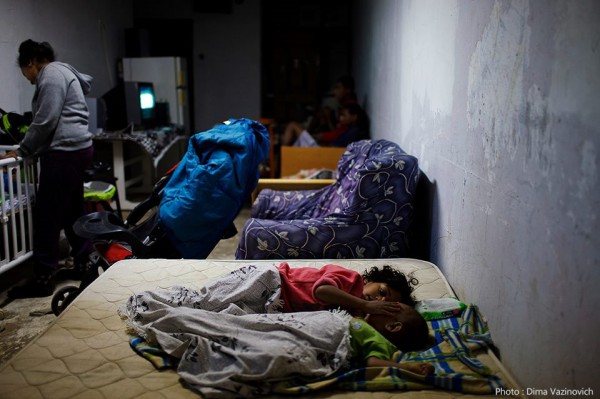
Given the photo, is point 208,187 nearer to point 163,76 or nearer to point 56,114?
point 56,114

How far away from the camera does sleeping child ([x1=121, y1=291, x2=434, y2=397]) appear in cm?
146

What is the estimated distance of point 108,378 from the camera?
1519 millimetres

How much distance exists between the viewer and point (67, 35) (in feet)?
16.2

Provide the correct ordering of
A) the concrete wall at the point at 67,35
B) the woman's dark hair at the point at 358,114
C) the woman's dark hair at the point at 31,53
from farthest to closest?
1. the woman's dark hair at the point at 358,114
2. the concrete wall at the point at 67,35
3. the woman's dark hair at the point at 31,53

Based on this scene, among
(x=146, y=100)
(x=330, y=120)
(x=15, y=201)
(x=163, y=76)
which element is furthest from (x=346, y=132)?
(x=15, y=201)

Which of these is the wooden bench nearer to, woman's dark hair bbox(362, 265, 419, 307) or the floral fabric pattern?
the floral fabric pattern

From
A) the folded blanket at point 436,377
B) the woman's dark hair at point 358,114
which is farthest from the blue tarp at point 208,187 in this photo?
the woman's dark hair at point 358,114

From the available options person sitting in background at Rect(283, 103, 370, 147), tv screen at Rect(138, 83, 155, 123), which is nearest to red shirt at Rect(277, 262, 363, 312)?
person sitting in background at Rect(283, 103, 370, 147)

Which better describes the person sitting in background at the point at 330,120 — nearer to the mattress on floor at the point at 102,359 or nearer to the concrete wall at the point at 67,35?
the concrete wall at the point at 67,35

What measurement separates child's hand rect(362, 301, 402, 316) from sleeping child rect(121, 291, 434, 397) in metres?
0.01

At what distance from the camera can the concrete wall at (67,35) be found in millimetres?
3768

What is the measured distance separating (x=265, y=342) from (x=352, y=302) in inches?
15.5

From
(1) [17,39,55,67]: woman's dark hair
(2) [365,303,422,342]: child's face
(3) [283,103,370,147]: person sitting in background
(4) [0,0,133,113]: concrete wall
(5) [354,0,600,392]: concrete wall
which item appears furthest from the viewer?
(3) [283,103,370,147]: person sitting in background

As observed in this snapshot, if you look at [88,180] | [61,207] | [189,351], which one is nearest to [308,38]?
[88,180]
